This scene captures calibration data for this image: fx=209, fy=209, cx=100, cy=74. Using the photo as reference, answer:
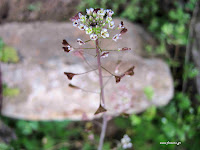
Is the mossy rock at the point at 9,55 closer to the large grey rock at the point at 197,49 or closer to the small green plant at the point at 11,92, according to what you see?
the small green plant at the point at 11,92

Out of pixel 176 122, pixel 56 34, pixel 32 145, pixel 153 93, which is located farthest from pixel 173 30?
pixel 32 145

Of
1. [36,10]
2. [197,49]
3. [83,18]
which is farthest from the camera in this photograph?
[36,10]

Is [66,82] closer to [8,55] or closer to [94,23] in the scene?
[8,55]

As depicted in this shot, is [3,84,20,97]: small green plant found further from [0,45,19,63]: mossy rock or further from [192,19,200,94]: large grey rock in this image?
[192,19,200,94]: large grey rock

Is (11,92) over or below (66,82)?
below

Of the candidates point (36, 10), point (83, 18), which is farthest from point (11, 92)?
point (83, 18)

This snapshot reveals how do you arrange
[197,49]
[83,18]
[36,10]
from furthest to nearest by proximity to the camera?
1. [36,10]
2. [197,49]
3. [83,18]
